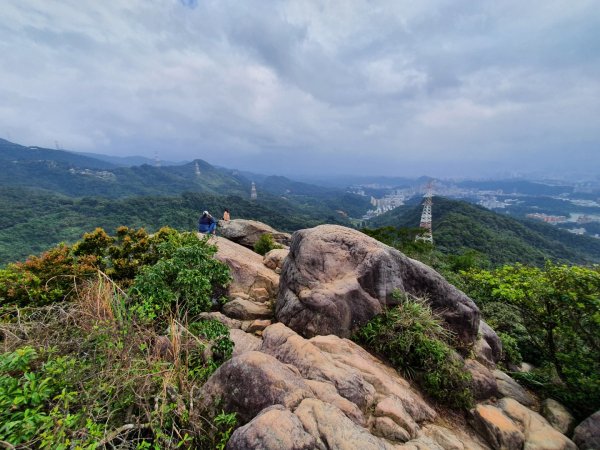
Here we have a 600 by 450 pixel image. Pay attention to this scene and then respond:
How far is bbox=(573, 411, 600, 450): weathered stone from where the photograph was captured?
5051 millimetres

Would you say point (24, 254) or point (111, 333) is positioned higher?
point (111, 333)

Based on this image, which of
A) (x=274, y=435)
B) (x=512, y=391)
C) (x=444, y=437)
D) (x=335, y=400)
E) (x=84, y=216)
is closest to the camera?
(x=274, y=435)

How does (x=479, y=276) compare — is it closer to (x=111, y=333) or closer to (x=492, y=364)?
(x=492, y=364)

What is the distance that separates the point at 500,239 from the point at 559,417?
78.7 meters

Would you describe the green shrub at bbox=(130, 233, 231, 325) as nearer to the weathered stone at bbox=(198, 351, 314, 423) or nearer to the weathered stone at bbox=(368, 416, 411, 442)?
the weathered stone at bbox=(198, 351, 314, 423)

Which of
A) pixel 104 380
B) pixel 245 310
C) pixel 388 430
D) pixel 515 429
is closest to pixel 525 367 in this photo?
pixel 515 429

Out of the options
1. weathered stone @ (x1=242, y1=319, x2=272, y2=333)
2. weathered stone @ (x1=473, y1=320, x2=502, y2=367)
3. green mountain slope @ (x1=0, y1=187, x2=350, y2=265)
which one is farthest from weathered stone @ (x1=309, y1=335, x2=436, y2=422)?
green mountain slope @ (x1=0, y1=187, x2=350, y2=265)

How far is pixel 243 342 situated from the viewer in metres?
6.15

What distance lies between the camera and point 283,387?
394 cm

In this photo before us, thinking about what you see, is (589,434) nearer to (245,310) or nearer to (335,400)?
(335,400)

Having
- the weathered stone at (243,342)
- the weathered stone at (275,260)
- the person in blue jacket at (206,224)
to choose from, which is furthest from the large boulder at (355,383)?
the person in blue jacket at (206,224)

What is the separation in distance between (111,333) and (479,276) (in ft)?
32.9

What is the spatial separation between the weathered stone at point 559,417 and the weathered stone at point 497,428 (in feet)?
4.70

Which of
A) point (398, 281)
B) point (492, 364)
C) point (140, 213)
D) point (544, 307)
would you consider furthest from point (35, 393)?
point (140, 213)
